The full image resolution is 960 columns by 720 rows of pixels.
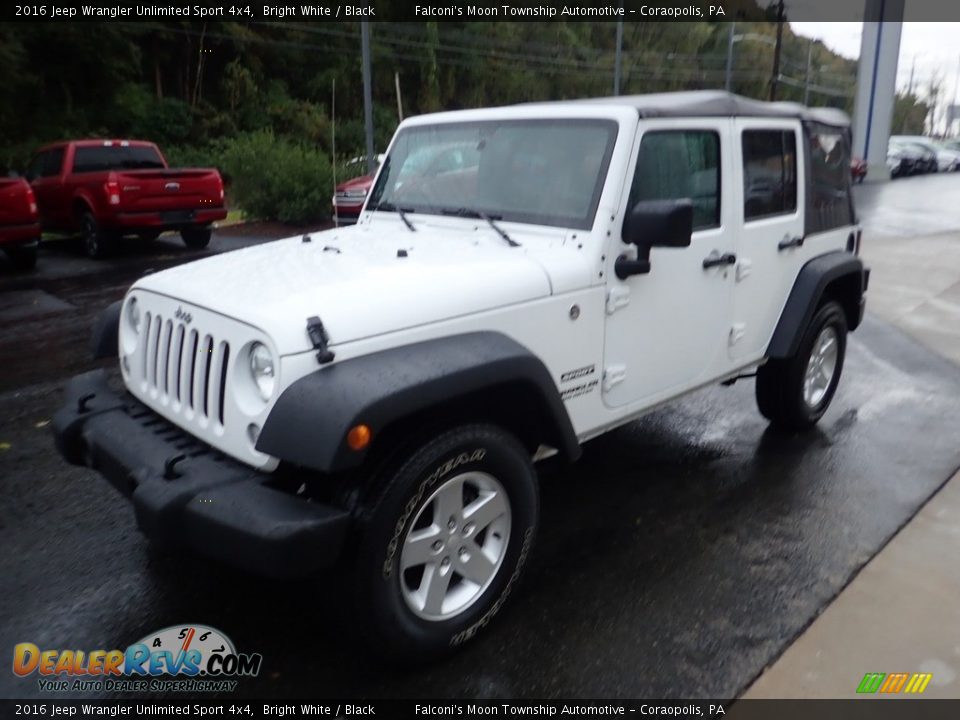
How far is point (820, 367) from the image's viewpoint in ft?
16.9

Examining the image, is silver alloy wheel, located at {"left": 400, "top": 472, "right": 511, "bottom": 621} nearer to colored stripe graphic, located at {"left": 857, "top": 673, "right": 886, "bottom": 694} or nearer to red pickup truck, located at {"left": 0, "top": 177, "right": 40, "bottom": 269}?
colored stripe graphic, located at {"left": 857, "top": 673, "right": 886, "bottom": 694}

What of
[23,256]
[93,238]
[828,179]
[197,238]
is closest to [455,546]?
[828,179]

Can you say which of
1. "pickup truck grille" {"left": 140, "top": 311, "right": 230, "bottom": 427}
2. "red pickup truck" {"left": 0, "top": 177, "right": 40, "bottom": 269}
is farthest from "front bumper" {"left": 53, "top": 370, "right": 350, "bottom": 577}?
"red pickup truck" {"left": 0, "top": 177, "right": 40, "bottom": 269}

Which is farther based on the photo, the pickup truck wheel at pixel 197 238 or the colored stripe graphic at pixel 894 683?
the pickup truck wheel at pixel 197 238

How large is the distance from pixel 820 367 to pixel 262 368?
380 centimetres

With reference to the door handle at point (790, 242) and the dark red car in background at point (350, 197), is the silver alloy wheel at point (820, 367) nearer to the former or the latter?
the door handle at point (790, 242)

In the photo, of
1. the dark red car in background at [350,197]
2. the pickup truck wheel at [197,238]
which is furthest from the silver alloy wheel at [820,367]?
the pickup truck wheel at [197,238]

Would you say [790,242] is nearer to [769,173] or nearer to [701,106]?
[769,173]

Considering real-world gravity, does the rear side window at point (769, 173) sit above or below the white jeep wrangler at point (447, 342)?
above

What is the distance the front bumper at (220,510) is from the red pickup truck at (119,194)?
33.6 feet

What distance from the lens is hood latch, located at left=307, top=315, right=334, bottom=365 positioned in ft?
8.39

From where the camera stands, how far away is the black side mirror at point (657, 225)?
3.17 m

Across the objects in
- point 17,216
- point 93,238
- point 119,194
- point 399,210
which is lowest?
point 93,238

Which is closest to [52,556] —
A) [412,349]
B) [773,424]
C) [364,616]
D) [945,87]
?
[364,616]
